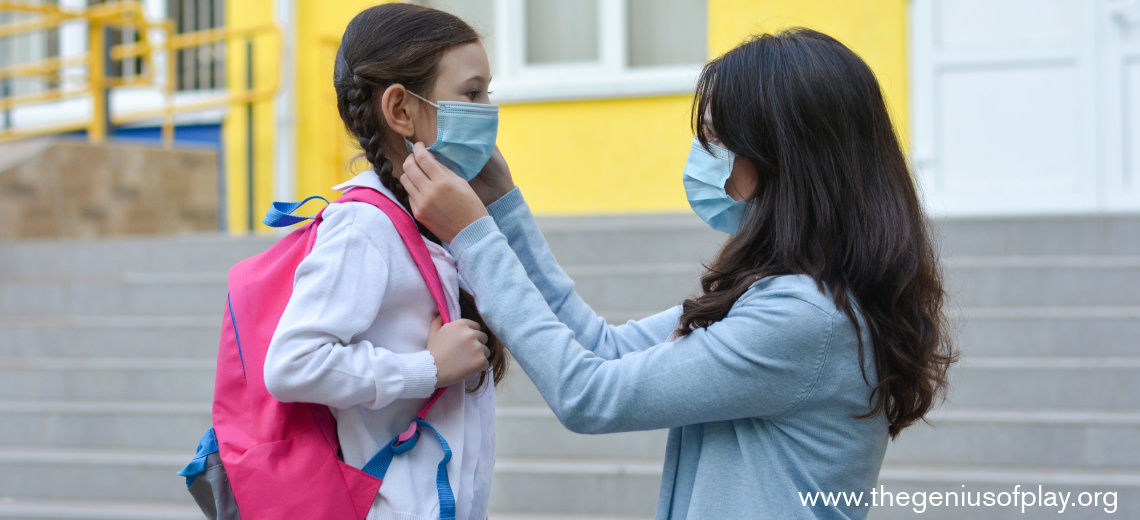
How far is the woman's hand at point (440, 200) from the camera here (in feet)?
4.32

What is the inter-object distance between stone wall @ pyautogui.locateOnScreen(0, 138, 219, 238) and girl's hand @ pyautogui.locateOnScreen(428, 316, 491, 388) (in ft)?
16.2

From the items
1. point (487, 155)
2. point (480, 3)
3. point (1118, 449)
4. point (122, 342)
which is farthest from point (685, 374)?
point (480, 3)

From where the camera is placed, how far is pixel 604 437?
3430mm

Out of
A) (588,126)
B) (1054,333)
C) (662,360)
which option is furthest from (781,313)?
(588,126)

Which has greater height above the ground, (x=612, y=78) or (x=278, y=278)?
(x=612, y=78)

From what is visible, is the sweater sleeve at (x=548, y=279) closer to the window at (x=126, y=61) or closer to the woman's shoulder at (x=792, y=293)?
the woman's shoulder at (x=792, y=293)

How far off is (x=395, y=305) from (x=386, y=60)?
373 mm

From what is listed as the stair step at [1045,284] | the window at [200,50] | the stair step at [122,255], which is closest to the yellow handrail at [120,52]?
the window at [200,50]

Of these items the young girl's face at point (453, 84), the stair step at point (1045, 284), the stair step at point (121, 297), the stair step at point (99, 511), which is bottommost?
the stair step at point (99, 511)

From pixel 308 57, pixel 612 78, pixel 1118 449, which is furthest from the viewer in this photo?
pixel 308 57

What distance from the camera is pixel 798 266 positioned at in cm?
126

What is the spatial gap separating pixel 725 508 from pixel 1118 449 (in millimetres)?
2628

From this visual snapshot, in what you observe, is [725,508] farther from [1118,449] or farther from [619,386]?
[1118,449]

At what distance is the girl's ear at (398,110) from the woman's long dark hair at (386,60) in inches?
0.8
